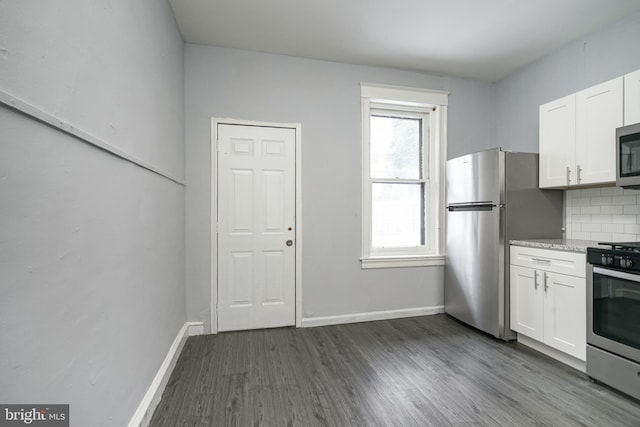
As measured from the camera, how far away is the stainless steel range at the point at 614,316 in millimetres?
1896

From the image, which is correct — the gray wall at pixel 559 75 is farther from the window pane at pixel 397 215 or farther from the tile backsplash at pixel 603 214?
the window pane at pixel 397 215

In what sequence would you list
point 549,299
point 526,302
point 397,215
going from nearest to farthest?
point 549,299, point 526,302, point 397,215

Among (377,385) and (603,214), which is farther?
(603,214)

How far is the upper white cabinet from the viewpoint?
2.29 metres

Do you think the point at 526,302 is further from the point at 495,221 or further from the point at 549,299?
the point at 495,221

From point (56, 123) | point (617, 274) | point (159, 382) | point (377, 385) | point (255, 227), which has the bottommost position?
point (377, 385)

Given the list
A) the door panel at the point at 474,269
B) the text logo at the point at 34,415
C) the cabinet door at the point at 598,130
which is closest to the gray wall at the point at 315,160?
the door panel at the point at 474,269

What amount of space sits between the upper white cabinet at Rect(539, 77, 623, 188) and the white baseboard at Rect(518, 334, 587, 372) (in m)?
1.42

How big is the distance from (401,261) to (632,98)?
2345 millimetres

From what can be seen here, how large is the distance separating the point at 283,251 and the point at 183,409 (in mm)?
1630

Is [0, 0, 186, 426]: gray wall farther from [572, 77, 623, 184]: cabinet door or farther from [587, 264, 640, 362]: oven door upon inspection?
[572, 77, 623, 184]: cabinet door

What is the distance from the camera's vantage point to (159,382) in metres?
1.92

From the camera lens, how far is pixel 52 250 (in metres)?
0.91

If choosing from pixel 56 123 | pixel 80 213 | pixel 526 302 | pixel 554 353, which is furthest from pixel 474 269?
pixel 56 123
